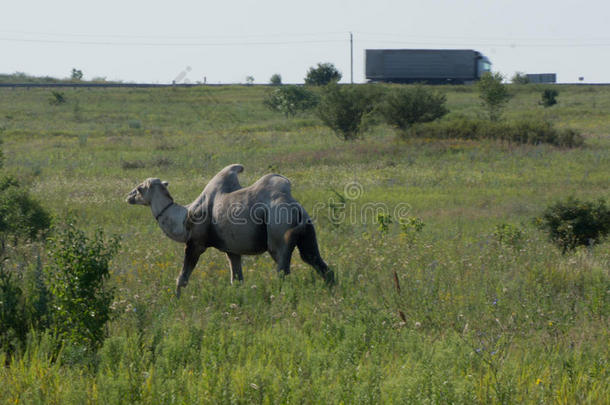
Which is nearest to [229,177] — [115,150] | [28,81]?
[115,150]

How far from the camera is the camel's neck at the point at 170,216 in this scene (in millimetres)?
8539

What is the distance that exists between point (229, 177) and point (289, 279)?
1.60 m

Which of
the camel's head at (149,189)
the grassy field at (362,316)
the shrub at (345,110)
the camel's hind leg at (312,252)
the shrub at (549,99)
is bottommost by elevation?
the grassy field at (362,316)

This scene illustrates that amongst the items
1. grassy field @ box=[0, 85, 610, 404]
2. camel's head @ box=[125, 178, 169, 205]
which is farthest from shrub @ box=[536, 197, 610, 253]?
camel's head @ box=[125, 178, 169, 205]

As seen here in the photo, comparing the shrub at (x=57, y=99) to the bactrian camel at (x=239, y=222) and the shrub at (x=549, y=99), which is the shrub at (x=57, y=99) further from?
the bactrian camel at (x=239, y=222)

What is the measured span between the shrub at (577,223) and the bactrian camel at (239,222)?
4.77 m

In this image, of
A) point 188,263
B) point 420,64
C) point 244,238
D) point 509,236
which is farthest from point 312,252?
point 420,64

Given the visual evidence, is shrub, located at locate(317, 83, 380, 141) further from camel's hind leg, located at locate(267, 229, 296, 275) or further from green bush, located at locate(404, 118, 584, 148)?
camel's hind leg, located at locate(267, 229, 296, 275)

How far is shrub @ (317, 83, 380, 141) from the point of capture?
38.3 metres

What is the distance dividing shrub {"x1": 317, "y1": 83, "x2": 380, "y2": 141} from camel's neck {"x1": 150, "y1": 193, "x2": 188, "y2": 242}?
2926 cm

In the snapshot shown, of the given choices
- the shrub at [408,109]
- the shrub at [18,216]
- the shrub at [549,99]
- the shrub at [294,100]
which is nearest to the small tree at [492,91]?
the shrub at [408,109]

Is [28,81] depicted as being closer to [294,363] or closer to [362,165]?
[362,165]

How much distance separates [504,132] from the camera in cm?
3341

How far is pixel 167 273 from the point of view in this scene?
945cm
